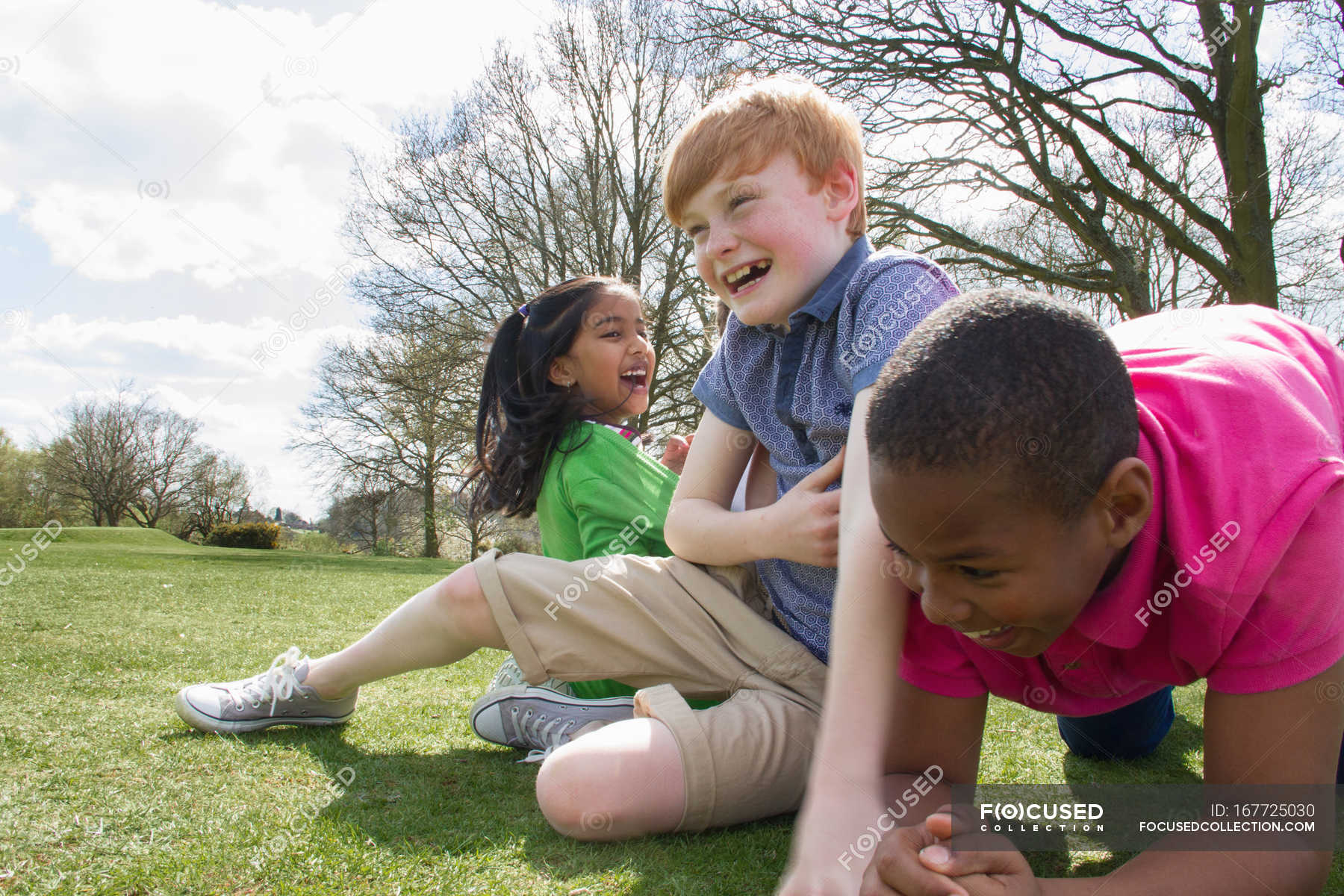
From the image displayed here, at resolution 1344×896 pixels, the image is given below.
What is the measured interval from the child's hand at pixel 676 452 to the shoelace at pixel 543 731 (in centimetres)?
115

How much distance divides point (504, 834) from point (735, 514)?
0.95 metres

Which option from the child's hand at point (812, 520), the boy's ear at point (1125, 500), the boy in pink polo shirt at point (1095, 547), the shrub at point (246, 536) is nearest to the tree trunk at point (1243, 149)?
the child's hand at point (812, 520)

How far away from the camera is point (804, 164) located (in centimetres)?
227

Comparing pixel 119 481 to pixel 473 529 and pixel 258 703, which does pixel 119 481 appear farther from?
pixel 258 703

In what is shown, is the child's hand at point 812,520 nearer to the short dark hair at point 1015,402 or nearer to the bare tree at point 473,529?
the short dark hair at point 1015,402

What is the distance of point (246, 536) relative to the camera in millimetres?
31453

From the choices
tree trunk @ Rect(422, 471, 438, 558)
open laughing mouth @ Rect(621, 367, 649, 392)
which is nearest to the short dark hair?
open laughing mouth @ Rect(621, 367, 649, 392)

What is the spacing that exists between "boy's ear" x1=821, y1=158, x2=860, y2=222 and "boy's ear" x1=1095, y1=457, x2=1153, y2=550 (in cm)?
122

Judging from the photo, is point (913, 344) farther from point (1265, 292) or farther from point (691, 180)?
point (1265, 292)

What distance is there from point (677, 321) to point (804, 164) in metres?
15.9

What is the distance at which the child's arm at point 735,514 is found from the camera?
193cm

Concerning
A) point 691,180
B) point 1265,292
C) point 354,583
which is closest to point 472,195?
point 354,583

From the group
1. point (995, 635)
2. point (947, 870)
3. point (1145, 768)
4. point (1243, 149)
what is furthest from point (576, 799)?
point (1243, 149)

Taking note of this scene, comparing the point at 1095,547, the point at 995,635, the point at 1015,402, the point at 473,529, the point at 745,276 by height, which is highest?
the point at 745,276
